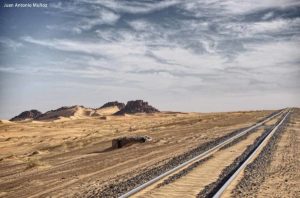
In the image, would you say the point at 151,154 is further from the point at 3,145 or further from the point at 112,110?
the point at 112,110

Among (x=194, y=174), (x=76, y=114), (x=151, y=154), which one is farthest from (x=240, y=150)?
(x=76, y=114)

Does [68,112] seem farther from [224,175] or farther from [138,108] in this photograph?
[224,175]

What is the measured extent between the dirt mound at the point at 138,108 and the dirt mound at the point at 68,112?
41.1 ft

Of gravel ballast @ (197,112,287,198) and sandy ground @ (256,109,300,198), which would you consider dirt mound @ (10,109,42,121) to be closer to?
sandy ground @ (256,109,300,198)

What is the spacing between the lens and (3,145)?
36656 millimetres

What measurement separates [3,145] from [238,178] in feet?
95.2

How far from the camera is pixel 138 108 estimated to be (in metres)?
132

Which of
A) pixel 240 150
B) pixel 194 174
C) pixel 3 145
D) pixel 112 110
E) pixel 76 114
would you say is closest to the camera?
pixel 194 174

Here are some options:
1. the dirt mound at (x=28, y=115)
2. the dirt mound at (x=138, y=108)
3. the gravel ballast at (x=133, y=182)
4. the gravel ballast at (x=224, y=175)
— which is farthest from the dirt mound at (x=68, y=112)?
the gravel ballast at (x=133, y=182)

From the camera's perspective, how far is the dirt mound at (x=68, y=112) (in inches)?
4445

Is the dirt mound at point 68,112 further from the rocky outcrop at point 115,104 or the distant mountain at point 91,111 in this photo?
the rocky outcrop at point 115,104

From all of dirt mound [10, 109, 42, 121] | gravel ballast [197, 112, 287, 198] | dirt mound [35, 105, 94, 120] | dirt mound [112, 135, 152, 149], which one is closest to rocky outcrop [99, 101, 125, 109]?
dirt mound [35, 105, 94, 120]

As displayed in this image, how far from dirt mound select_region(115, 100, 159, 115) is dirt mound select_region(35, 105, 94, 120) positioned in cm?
1251

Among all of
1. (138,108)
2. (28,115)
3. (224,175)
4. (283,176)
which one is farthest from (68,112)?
(283,176)
